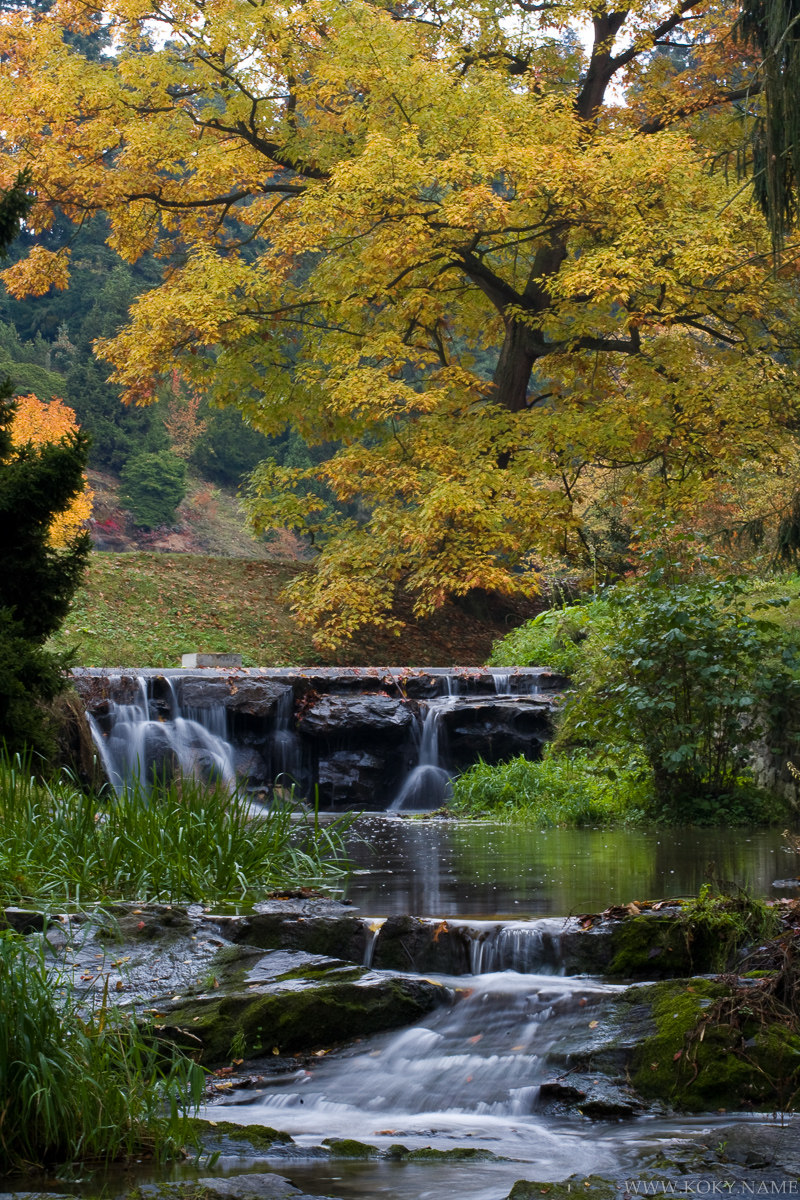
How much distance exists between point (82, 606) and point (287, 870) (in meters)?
14.7

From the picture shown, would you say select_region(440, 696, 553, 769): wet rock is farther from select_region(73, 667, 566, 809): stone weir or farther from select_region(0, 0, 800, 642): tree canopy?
select_region(0, 0, 800, 642): tree canopy

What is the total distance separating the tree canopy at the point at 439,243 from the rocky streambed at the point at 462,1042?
1260cm

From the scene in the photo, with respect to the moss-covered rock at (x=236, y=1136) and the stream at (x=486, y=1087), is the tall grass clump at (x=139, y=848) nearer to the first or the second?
the stream at (x=486, y=1087)

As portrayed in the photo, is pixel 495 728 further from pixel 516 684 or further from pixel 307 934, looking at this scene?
pixel 307 934

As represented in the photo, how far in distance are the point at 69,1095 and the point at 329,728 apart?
10031 millimetres

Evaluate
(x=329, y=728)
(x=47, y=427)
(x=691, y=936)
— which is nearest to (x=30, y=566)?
(x=691, y=936)

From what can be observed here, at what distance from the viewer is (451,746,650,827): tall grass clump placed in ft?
32.1

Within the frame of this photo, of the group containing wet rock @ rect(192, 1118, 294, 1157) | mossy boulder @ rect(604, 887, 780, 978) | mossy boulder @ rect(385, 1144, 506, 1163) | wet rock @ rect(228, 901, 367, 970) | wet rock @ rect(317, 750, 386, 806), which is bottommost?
wet rock @ rect(317, 750, 386, 806)

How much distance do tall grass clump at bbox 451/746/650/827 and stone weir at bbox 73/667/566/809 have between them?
98 centimetres

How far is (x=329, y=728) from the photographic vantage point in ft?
42.4

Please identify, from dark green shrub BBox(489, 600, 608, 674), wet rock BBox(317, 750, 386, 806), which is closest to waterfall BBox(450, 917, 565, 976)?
dark green shrub BBox(489, 600, 608, 674)

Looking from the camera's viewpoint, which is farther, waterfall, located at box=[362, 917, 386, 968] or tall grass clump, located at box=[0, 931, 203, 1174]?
waterfall, located at box=[362, 917, 386, 968]

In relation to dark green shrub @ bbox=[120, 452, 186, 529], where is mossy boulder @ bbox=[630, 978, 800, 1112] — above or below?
below

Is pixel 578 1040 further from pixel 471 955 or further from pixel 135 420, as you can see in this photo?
pixel 135 420
